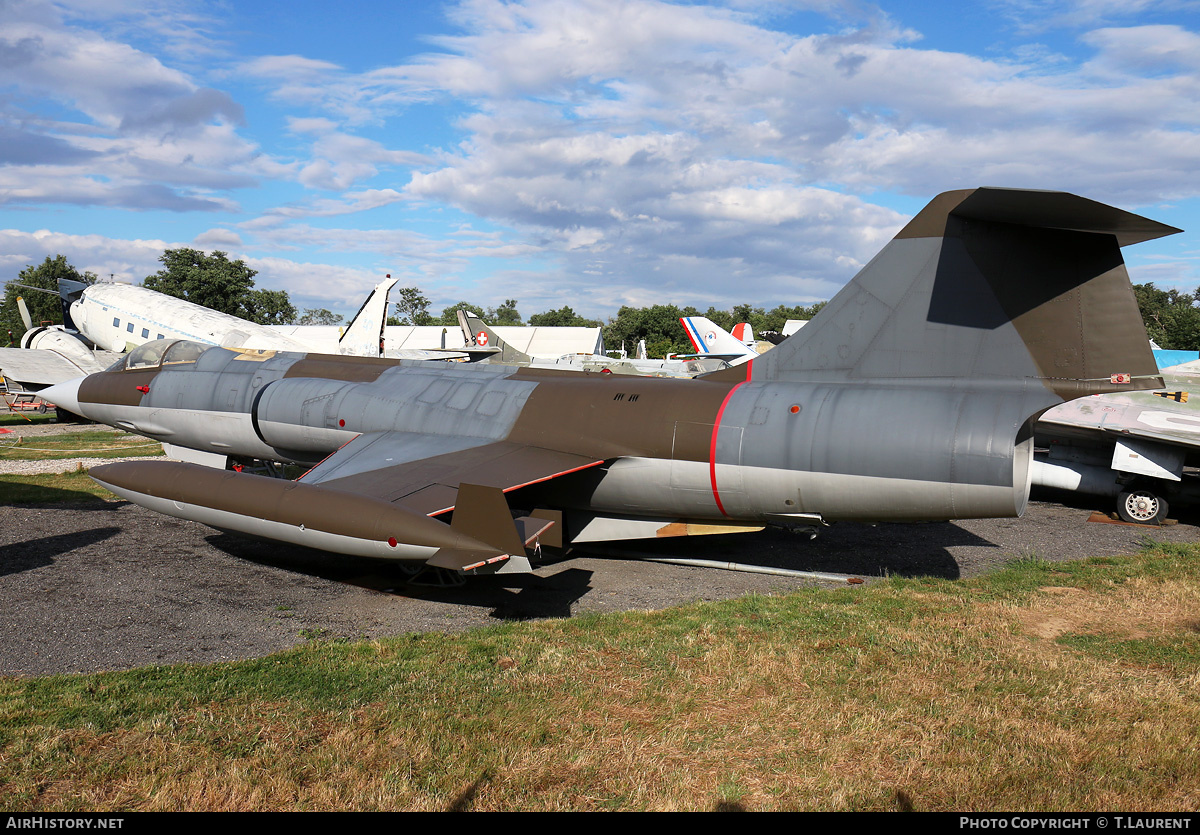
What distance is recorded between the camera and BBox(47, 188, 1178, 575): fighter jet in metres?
6.93

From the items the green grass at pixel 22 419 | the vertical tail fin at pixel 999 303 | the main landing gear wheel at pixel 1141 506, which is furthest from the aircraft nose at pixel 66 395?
the main landing gear wheel at pixel 1141 506

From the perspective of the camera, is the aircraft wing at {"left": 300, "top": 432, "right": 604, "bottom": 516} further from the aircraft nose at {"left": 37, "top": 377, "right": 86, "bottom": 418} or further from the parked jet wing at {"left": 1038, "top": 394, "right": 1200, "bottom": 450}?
the parked jet wing at {"left": 1038, "top": 394, "right": 1200, "bottom": 450}

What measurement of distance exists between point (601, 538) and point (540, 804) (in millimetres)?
5269

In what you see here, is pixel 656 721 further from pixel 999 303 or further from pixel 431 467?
pixel 999 303

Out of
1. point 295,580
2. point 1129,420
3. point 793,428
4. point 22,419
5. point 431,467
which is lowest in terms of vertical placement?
point 295,580

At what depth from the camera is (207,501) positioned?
25.0 ft

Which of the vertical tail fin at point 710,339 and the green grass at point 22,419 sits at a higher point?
the vertical tail fin at point 710,339

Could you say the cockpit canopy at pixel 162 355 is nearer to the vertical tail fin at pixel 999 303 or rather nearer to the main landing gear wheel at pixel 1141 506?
the vertical tail fin at pixel 999 303

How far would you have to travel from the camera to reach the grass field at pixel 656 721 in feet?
13.5

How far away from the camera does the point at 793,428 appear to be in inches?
310

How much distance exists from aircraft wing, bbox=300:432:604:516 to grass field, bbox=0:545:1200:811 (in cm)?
166

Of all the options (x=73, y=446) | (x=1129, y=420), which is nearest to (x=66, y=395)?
(x=73, y=446)

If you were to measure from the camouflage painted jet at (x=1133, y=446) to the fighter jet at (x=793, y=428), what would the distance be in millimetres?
6084

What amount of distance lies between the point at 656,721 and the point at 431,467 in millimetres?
4629
